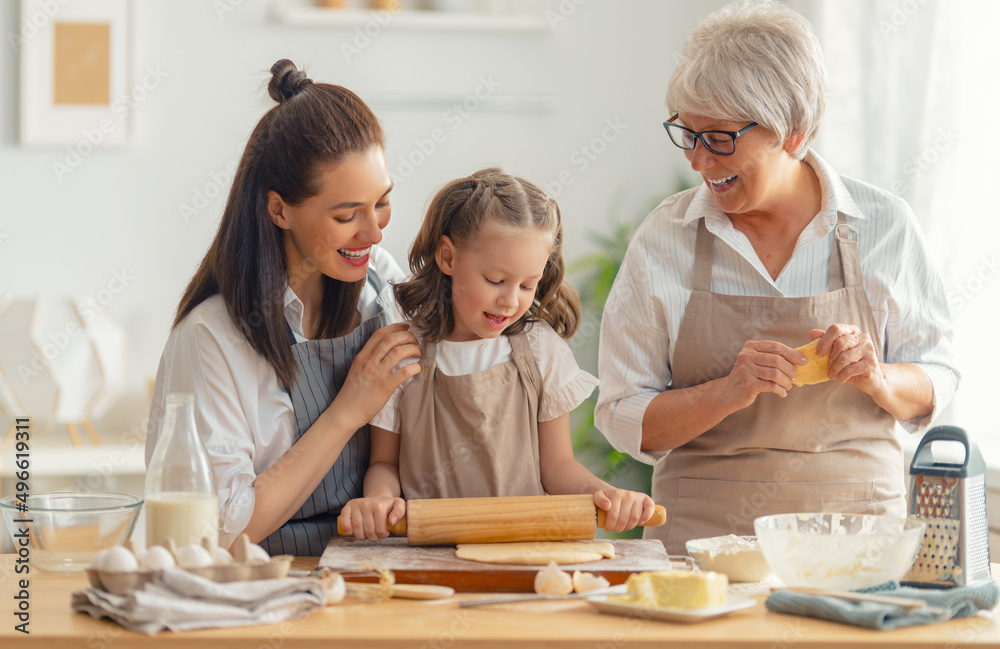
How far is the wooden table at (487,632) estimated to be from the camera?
112cm

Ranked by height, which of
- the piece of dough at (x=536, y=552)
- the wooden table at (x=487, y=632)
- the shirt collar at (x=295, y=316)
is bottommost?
the wooden table at (x=487, y=632)

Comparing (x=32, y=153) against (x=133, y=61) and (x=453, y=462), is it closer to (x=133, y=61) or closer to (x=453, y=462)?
(x=133, y=61)

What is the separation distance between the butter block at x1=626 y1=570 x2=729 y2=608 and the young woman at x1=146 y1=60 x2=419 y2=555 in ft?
1.81

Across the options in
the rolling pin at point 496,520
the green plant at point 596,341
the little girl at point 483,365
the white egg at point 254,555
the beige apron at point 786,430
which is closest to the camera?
the white egg at point 254,555

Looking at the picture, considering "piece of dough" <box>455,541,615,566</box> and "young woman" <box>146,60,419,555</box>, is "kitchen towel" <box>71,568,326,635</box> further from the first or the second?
"young woman" <box>146,60,419,555</box>

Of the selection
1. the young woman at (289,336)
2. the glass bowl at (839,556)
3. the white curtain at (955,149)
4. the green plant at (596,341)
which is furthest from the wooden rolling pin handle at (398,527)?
the green plant at (596,341)

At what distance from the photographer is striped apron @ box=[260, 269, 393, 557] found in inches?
64.9

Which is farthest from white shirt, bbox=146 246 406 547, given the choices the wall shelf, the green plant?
the wall shelf

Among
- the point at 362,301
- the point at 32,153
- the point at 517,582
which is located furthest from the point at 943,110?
the point at 32,153

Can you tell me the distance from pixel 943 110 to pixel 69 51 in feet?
10.3

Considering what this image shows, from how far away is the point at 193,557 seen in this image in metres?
1.19

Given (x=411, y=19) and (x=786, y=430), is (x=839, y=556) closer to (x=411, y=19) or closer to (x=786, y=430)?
(x=786, y=430)

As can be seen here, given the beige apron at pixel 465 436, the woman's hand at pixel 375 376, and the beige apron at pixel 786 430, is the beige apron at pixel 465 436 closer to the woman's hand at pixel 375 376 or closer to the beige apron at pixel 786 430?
the woman's hand at pixel 375 376

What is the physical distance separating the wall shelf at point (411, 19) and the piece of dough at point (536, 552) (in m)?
2.84
